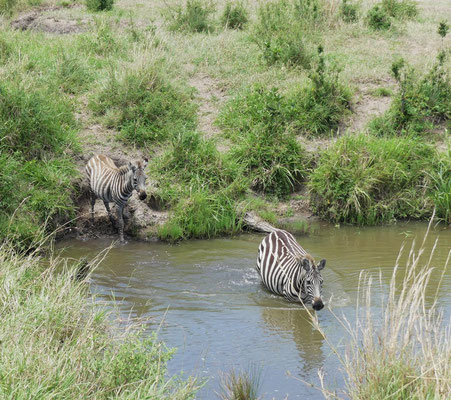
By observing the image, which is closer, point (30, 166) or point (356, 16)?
point (30, 166)

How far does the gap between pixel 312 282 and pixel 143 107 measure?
6389 millimetres

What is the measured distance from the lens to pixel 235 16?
18.4m

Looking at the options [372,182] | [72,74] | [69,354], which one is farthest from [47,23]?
[69,354]

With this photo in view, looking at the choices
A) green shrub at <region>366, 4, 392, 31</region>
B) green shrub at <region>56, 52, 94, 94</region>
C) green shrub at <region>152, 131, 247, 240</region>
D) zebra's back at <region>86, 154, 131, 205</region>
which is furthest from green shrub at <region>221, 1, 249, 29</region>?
zebra's back at <region>86, 154, 131, 205</region>

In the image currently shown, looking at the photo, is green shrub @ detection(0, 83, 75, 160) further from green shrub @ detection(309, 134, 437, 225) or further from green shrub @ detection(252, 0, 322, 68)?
green shrub @ detection(252, 0, 322, 68)

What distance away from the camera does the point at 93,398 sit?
17.2 feet

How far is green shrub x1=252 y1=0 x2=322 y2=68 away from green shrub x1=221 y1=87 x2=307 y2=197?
2446mm

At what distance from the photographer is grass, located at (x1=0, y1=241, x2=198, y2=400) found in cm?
518

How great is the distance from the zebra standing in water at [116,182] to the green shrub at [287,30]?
5.61 meters

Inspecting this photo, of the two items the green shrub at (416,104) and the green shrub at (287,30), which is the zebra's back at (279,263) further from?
the green shrub at (287,30)

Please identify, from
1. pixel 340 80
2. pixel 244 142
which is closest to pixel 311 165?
pixel 244 142

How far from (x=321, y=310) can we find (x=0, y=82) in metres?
7.63

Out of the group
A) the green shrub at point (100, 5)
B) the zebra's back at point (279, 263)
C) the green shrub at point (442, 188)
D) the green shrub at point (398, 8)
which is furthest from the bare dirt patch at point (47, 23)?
the zebra's back at point (279, 263)

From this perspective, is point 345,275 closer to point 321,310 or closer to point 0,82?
point 321,310
